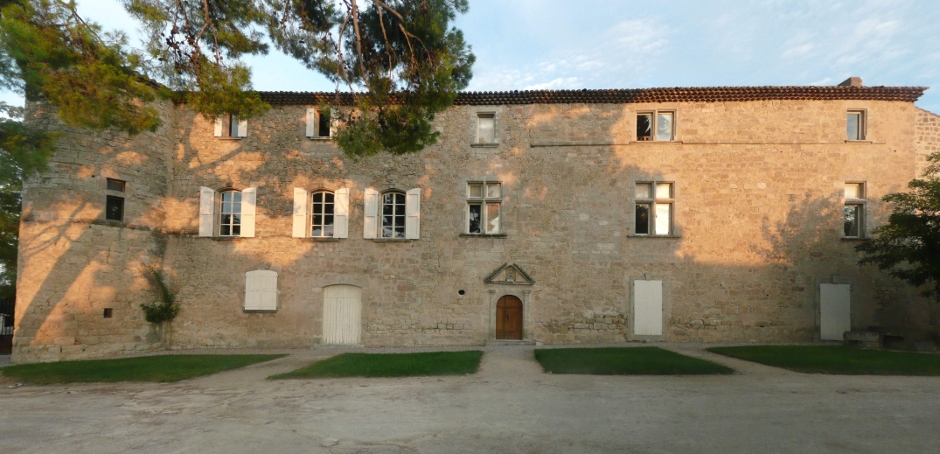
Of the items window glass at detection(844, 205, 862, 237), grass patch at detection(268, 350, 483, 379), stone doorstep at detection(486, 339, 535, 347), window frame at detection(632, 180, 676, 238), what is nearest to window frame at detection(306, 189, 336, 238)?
grass patch at detection(268, 350, 483, 379)

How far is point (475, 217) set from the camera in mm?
14656

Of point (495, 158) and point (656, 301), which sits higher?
point (495, 158)

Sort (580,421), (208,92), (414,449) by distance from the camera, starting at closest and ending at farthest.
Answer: (414,449)
(580,421)
(208,92)

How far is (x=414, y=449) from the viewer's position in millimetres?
Result: 4664

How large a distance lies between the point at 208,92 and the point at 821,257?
15936mm

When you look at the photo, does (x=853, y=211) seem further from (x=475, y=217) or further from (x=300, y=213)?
(x=300, y=213)

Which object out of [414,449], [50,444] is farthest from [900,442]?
[50,444]

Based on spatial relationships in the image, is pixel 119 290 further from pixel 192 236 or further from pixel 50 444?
pixel 50 444

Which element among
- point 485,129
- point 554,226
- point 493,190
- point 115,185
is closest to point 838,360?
point 554,226

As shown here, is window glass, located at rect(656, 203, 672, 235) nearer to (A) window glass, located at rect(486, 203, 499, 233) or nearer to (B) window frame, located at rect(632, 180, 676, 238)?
(B) window frame, located at rect(632, 180, 676, 238)

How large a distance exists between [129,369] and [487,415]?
8.15 metres

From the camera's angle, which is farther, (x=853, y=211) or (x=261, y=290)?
(x=261, y=290)

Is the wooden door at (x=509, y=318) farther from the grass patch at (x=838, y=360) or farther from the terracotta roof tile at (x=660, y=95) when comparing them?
the terracotta roof tile at (x=660, y=95)

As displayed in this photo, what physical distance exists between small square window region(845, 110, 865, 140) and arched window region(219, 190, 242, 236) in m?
18.3
